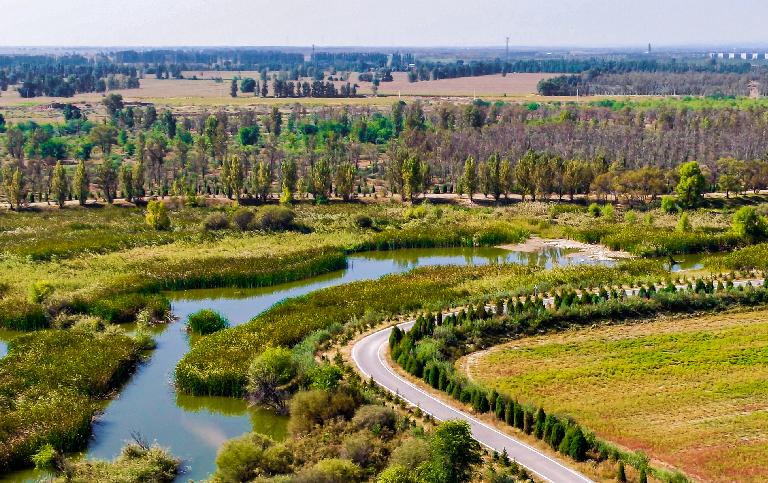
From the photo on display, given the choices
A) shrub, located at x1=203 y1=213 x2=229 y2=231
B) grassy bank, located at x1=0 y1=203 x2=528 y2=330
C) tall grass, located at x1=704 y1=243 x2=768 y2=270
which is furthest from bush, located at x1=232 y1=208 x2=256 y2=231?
tall grass, located at x1=704 y1=243 x2=768 y2=270

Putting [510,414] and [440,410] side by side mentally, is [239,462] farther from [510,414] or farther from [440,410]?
[510,414]

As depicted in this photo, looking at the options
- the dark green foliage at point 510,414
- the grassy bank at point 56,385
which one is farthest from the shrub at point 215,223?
the dark green foliage at point 510,414

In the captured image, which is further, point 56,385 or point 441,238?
point 441,238

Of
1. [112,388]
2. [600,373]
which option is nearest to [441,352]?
[600,373]

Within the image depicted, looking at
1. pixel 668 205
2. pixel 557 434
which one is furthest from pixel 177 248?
pixel 668 205

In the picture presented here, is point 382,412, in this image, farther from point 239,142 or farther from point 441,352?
point 239,142

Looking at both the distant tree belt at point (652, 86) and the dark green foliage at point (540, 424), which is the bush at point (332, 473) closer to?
the dark green foliage at point (540, 424)

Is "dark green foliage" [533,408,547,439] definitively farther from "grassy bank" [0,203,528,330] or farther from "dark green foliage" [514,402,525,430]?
"grassy bank" [0,203,528,330]

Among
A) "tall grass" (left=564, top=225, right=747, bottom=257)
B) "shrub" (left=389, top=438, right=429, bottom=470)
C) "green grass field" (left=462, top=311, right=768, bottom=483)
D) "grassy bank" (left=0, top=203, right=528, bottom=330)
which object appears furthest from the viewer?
"tall grass" (left=564, top=225, right=747, bottom=257)
